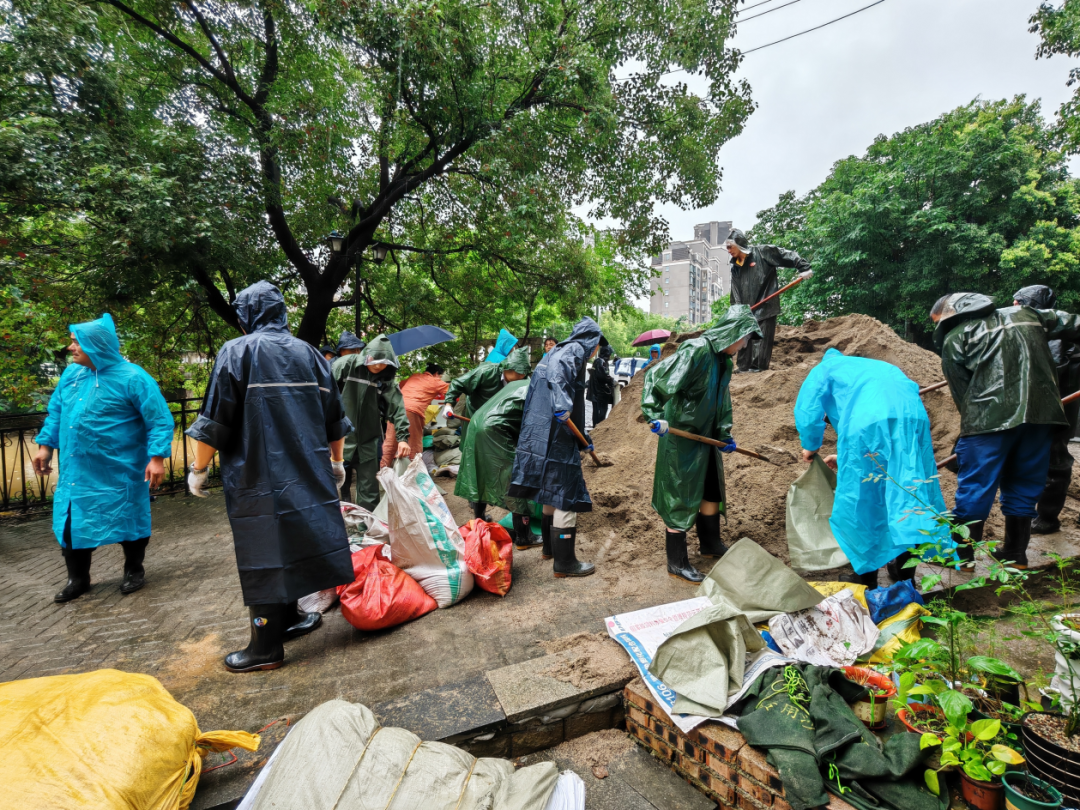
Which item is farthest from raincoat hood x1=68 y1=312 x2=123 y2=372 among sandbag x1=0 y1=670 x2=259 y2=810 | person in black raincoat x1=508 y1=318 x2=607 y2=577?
person in black raincoat x1=508 y1=318 x2=607 y2=577

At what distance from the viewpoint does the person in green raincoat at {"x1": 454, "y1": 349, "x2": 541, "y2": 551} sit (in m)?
4.19

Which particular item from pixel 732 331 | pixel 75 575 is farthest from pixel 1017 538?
pixel 75 575

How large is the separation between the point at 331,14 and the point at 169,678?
291 inches

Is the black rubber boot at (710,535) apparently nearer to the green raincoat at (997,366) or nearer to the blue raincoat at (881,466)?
the blue raincoat at (881,466)

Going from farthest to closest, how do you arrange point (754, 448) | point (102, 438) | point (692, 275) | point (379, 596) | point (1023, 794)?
1. point (692, 275)
2. point (754, 448)
3. point (102, 438)
4. point (379, 596)
5. point (1023, 794)

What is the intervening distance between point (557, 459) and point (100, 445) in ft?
10.2

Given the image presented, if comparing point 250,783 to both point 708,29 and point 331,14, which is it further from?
point 708,29

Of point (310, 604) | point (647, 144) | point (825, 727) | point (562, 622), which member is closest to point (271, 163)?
point (647, 144)

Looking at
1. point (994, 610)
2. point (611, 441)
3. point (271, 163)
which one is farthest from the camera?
point (271, 163)

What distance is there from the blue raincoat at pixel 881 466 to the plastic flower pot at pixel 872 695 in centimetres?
85

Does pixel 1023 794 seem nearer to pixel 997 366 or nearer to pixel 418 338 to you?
pixel 997 366

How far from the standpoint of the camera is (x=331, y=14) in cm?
621

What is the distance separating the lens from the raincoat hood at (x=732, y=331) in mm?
3404

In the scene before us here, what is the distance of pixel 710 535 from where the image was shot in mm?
3689
